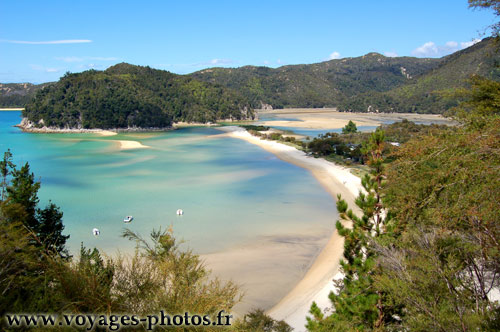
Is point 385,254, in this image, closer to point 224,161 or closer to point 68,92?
point 224,161

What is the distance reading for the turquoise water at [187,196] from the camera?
64.3 feet

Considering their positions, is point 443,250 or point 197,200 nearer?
point 443,250

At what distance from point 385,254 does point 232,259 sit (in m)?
10.1

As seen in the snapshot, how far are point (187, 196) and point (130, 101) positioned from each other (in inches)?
3198

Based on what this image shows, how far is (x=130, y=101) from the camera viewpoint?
329ft

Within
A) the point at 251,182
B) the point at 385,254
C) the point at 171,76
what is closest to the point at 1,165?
the point at 385,254

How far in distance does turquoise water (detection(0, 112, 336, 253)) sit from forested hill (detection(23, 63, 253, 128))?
153 feet

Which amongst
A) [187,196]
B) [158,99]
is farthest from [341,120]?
[187,196]

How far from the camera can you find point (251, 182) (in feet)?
107

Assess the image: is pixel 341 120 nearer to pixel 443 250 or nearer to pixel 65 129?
pixel 65 129

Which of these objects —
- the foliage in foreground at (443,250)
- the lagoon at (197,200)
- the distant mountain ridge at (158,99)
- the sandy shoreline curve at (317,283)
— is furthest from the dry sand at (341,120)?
the foliage in foreground at (443,250)

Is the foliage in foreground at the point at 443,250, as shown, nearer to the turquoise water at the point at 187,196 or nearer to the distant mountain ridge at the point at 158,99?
the turquoise water at the point at 187,196

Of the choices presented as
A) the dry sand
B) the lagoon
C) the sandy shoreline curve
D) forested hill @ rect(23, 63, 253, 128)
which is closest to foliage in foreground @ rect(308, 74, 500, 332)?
the sandy shoreline curve

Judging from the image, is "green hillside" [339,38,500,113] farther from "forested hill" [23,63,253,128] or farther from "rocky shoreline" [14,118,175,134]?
"rocky shoreline" [14,118,175,134]
